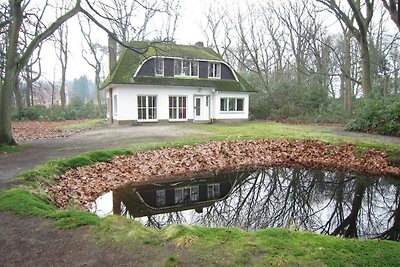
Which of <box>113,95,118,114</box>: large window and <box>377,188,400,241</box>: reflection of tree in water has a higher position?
<box>113,95,118,114</box>: large window

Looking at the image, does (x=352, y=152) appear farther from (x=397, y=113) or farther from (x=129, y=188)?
(x=129, y=188)

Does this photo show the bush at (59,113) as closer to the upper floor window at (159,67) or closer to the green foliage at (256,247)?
the upper floor window at (159,67)

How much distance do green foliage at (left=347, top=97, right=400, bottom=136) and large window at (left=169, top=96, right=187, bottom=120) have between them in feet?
41.1

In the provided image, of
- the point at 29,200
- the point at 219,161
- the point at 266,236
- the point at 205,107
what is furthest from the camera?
the point at 205,107

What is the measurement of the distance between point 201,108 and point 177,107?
7.26 feet

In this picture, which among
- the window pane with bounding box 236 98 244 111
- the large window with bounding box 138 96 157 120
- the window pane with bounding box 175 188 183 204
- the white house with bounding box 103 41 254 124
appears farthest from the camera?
the window pane with bounding box 236 98 244 111

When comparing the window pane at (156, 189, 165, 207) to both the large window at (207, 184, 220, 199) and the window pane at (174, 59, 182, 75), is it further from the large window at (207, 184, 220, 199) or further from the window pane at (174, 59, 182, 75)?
the window pane at (174, 59, 182, 75)

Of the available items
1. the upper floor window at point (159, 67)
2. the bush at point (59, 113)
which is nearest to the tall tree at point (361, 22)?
the upper floor window at point (159, 67)

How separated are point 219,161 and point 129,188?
3.87 meters

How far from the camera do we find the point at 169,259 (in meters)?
3.52

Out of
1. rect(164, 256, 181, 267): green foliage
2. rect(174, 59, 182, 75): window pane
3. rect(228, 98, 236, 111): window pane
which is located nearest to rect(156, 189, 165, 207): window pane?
rect(164, 256, 181, 267): green foliage

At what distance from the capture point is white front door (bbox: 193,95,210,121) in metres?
25.6

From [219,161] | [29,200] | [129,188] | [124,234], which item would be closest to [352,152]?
[219,161]

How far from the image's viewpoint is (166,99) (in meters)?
24.2
